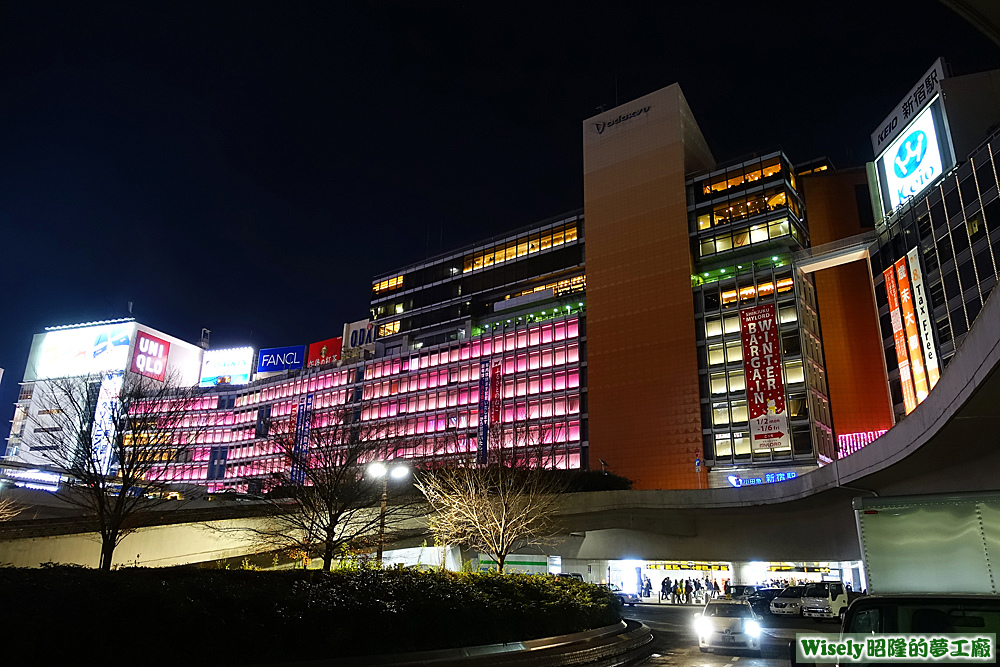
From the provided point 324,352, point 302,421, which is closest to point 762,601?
point 302,421

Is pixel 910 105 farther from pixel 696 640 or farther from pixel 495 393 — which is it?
pixel 696 640

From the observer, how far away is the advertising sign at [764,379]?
61406 mm

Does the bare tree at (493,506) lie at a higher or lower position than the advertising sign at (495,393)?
lower

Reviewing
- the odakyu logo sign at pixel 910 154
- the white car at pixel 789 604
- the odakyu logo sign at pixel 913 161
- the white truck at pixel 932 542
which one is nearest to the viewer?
the white truck at pixel 932 542

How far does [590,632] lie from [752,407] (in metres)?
47.8

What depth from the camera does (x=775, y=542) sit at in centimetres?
4159

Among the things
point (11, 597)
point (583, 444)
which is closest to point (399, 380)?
point (583, 444)

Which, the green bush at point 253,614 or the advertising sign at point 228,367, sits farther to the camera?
the advertising sign at point 228,367

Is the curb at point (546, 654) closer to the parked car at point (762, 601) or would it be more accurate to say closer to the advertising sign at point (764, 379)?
the parked car at point (762, 601)

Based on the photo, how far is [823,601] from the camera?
3134cm

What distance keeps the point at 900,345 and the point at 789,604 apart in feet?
108

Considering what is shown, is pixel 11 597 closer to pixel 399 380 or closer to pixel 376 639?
pixel 376 639

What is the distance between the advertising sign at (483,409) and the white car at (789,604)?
4567 centimetres

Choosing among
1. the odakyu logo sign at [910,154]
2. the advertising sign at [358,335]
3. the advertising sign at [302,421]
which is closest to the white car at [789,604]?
the odakyu logo sign at [910,154]
